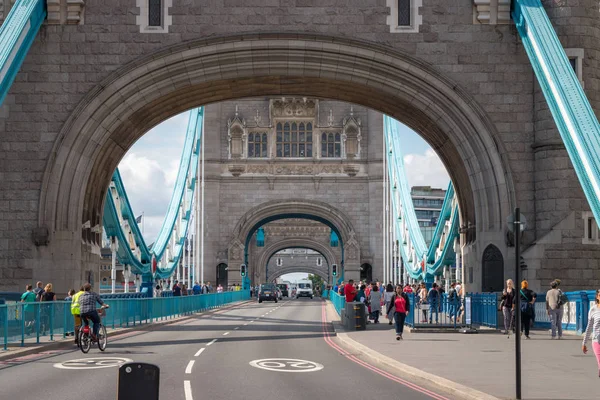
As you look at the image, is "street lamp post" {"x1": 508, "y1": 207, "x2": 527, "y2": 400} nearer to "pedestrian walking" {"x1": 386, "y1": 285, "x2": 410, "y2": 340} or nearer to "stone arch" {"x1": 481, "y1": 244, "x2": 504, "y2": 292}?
"pedestrian walking" {"x1": 386, "y1": 285, "x2": 410, "y2": 340}

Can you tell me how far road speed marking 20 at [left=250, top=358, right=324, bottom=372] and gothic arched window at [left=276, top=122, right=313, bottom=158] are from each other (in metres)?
56.9

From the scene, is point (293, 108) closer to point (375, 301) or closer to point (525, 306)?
point (375, 301)

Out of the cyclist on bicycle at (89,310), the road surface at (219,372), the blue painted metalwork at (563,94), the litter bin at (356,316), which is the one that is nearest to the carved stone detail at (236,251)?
the litter bin at (356,316)

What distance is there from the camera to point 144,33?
1060 inches

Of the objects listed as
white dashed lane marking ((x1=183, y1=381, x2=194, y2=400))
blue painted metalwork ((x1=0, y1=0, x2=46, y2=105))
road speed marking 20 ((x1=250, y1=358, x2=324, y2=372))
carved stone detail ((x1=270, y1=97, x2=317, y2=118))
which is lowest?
road speed marking 20 ((x1=250, y1=358, x2=324, y2=372))

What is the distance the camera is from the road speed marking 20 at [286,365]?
16188mm

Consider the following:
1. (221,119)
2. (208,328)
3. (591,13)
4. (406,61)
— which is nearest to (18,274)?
(208,328)

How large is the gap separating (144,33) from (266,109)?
4824cm

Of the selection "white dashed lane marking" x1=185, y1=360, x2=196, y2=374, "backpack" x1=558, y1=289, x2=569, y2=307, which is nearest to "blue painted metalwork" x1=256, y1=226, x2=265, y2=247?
"backpack" x1=558, y1=289, x2=569, y2=307

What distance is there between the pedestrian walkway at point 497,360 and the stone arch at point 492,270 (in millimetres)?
1987

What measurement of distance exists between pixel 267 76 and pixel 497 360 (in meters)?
13.9

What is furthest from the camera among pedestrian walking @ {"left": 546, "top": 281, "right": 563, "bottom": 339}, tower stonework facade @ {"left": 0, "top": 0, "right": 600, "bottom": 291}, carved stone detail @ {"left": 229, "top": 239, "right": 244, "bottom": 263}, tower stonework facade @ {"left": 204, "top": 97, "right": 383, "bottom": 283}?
tower stonework facade @ {"left": 204, "top": 97, "right": 383, "bottom": 283}

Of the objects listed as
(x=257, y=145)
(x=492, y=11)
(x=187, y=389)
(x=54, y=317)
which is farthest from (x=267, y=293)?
(x=187, y=389)

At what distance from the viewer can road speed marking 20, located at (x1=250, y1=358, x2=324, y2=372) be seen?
1619 centimetres
